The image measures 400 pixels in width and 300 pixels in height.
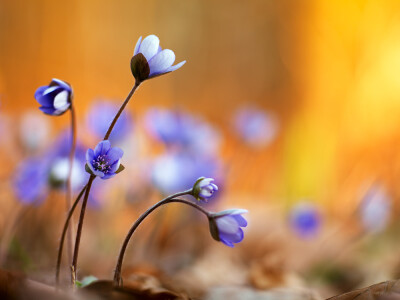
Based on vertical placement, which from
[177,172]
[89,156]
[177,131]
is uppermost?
[177,131]

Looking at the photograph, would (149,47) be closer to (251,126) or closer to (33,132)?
(33,132)

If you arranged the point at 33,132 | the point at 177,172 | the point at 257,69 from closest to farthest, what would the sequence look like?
the point at 177,172, the point at 33,132, the point at 257,69

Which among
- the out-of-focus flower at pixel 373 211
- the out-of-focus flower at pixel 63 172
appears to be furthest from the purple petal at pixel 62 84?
the out-of-focus flower at pixel 373 211

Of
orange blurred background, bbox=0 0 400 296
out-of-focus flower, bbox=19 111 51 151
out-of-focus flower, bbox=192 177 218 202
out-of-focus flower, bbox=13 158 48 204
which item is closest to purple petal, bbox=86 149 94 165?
out-of-focus flower, bbox=192 177 218 202

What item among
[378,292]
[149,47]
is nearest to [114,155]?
[149,47]

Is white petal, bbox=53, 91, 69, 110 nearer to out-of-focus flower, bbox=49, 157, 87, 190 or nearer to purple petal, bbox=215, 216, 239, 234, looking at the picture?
purple petal, bbox=215, 216, 239, 234

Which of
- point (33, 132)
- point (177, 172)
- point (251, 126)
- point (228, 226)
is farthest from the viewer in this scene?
point (251, 126)

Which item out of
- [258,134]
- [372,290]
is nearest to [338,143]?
[258,134]
